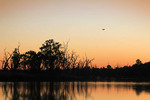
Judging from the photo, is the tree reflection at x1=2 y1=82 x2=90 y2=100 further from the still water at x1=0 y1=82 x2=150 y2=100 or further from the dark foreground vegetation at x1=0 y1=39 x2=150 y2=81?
the dark foreground vegetation at x1=0 y1=39 x2=150 y2=81

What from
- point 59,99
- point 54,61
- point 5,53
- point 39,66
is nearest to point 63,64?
point 54,61

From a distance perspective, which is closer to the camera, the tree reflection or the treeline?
the tree reflection

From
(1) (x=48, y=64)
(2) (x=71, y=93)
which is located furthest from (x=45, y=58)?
(2) (x=71, y=93)

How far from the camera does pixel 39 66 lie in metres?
99.5

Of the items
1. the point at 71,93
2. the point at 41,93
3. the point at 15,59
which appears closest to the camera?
the point at 41,93

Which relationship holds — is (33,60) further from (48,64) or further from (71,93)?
(71,93)

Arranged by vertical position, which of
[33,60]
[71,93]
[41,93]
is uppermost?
[33,60]

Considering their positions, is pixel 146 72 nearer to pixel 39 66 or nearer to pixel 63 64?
pixel 63 64

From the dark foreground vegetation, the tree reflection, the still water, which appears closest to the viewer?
the tree reflection

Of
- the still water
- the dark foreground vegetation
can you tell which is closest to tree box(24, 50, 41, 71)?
the dark foreground vegetation

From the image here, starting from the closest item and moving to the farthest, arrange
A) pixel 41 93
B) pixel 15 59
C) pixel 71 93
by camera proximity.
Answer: pixel 41 93 → pixel 71 93 → pixel 15 59

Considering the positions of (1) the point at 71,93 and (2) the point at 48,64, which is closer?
(1) the point at 71,93

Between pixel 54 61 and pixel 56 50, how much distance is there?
5501mm

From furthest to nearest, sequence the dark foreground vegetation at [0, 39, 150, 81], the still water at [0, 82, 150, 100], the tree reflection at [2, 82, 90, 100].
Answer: the dark foreground vegetation at [0, 39, 150, 81] → the still water at [0, 82, 150, 100] → the tree reflection at [2, 82, 90, 100]
